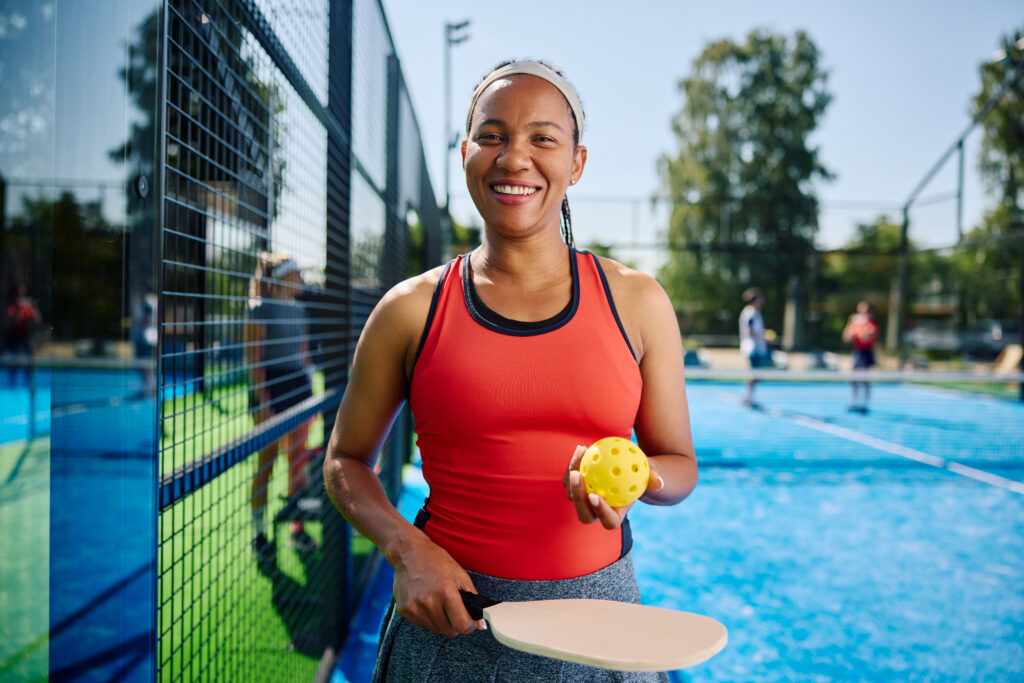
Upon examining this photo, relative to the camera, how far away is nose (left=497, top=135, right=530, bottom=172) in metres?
1.30

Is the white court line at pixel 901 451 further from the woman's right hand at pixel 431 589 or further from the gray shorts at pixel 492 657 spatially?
the woman's right hand at pixel 431 589

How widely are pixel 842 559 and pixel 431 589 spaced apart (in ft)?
14.3

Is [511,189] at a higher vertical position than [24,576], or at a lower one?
higher

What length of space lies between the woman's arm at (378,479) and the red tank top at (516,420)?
0.22 ft

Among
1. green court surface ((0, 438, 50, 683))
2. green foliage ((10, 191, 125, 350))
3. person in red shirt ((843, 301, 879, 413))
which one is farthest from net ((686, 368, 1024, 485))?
green foliage ((10, 191, 125, 350))

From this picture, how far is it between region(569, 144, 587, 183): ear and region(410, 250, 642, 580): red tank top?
33 centimetres

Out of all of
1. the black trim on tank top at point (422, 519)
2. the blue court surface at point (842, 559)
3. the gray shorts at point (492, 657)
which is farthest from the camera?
the blue court surface at point (842, 559)

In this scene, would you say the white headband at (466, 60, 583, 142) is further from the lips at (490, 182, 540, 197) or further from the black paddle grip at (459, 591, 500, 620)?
the black paddle grip at (459, 591, 500, 620)

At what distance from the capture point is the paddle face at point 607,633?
3.40ft

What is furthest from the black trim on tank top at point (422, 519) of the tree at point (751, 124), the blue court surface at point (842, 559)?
the tree at point (751, 124)

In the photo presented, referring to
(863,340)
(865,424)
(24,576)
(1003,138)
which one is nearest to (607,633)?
(24,576)

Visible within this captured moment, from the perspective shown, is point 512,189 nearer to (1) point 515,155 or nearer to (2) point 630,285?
(1) point 515,155

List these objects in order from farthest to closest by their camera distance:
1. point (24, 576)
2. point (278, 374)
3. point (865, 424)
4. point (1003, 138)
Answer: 1. point (1003, 138)
2. point (865, 424)
3. point (24, 576)
4. point (278, 374)

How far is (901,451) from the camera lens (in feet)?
28.2
